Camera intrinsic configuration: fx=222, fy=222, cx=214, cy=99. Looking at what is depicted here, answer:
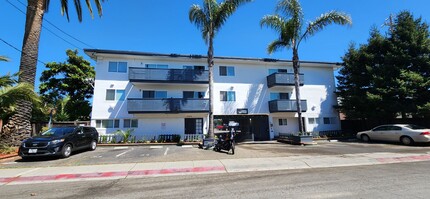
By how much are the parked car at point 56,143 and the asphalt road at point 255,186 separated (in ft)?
14.5

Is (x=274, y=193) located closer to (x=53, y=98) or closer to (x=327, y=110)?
(x=327, y=110)

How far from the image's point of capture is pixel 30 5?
45.1ft

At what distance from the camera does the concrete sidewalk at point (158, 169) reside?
750 centimetres

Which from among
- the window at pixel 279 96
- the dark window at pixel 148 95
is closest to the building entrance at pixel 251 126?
the window at pixel 279 96

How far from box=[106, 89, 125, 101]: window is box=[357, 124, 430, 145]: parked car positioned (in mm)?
21852

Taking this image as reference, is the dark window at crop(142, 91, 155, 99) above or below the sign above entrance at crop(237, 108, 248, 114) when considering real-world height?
above

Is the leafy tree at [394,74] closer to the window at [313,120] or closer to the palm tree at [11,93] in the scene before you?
the window at [313,120]

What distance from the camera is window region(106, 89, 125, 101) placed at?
20.5m

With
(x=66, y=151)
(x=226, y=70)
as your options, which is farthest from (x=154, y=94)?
(x=66, y=151)

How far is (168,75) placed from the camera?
2075 centimetres

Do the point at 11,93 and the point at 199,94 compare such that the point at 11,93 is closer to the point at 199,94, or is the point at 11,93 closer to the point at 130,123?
the point at 130,123

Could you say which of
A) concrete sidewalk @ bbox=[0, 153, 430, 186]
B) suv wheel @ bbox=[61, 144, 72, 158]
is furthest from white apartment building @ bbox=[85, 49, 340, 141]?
concrete sidewalk @ bbox=[0, 153, 430, 186]

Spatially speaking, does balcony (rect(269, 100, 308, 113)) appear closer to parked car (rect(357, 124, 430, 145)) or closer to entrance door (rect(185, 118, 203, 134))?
parked car (rect(357, 124, 430, 145))

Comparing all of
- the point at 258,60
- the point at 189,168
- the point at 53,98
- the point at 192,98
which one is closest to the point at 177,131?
the point at 192,98
